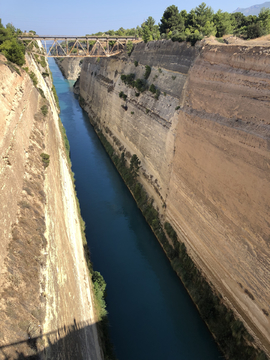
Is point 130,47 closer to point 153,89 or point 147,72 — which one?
point 147,72

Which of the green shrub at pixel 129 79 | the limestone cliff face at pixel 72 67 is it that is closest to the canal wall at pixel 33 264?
the green shrub at pixel 129 79

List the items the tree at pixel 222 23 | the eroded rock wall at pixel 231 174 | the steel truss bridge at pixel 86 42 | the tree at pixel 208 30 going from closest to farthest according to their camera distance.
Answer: the eroded rock wall at pixel 231 174 < the tree at pixel 222 23 < the tree at pixel 208 30 < the steel truss bridge at pixel 86 42

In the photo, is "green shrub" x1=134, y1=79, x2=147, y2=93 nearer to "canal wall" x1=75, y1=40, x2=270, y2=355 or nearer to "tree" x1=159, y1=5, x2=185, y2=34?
"canal wall" x1=75, y1=40, x2=270, y2=355

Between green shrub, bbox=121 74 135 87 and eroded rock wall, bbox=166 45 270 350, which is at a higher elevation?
green shrub, bbox=121 74 135 87

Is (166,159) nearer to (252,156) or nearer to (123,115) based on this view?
(252,156)

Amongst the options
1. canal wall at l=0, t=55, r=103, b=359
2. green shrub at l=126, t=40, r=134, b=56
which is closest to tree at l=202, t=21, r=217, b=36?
green shrub at l=126, t=40, r=134, b=56

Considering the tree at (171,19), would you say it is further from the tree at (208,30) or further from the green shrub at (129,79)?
the green shrub at (129,79)

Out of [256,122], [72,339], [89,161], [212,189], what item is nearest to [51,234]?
[72,339]
